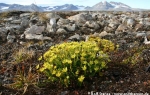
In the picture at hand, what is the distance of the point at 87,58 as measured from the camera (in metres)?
9.97

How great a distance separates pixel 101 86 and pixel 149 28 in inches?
546

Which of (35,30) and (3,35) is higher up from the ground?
(35,30)

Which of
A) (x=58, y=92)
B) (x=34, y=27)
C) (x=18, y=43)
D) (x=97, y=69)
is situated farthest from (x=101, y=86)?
(x=34, y=27)

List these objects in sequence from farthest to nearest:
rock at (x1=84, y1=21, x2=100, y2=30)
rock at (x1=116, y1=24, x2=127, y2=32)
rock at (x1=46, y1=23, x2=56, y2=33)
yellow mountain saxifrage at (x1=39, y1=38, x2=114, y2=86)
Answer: rock at (x1=84, y1=21, x2=100, y2=30)
rock at (x1=116, y1=24, x2=127, y2=32)
rock at (x1=46, y1=23, x2=56, y2=33)
yellow mountain saxifrage at (x1=39, y1=38, x2=114, y2=86)

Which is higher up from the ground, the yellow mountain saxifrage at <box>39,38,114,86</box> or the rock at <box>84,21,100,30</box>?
the yellow mountain saxifrage at <box>39,38,114,86</box>

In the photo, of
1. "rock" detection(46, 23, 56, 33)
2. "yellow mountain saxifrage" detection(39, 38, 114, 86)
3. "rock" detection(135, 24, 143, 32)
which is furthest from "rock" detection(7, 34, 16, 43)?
"yellow mountain saxifrage" detection(39, 38, 114, 86)

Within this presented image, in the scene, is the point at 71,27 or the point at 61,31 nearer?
the point at 61,31

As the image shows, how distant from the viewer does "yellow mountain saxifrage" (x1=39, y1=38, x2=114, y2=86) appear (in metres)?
9.62

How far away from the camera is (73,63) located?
988cm

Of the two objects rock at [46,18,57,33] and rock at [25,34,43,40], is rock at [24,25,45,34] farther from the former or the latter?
rock at [25,34,43,40]

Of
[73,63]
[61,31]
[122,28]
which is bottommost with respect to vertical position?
[122,28]

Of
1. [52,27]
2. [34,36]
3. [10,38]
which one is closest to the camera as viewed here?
[10,38]

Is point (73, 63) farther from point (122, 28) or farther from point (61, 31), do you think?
point (122, 28)

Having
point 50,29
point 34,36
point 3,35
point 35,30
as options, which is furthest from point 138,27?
point 3,35
